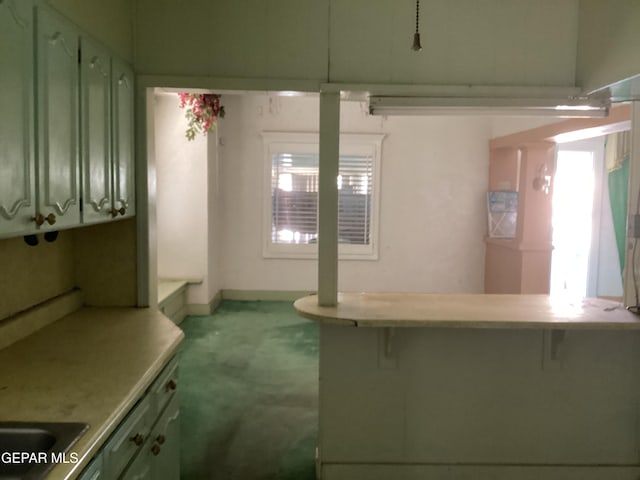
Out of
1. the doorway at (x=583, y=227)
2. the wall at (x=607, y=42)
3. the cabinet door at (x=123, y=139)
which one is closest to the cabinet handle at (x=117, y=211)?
the cabinet door at (x=123, y=139)

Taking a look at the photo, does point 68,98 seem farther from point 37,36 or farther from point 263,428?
point 263,428

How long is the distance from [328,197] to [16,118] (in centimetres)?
139

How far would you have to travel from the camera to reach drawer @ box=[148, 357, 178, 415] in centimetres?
179

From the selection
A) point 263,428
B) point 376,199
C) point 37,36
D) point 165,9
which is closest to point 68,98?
point 37,36

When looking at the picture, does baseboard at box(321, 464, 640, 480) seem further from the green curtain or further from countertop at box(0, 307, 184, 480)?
the green curtain

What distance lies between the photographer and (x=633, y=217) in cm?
239

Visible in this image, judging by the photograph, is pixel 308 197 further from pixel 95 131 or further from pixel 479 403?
pixel 95 131

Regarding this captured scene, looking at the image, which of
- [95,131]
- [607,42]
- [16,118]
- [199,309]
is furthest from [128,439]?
[199,309]

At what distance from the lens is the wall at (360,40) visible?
2395 mm

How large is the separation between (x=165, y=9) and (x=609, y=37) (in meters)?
2.17

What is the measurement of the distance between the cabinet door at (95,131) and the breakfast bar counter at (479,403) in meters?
1.25

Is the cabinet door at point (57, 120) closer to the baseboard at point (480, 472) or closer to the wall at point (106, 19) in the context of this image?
the wall at point (106, 19)

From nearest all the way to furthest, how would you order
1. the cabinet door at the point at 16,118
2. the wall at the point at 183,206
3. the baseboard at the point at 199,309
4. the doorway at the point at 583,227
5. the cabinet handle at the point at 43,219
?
the cabinet door at the point at 16,118 → the cabinet handle at the point at 43,219 → the wall at the point at 183,206 → the baseboard at the point at 199,309 → the doorway at the point at 583,227

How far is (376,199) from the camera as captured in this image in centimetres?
604
